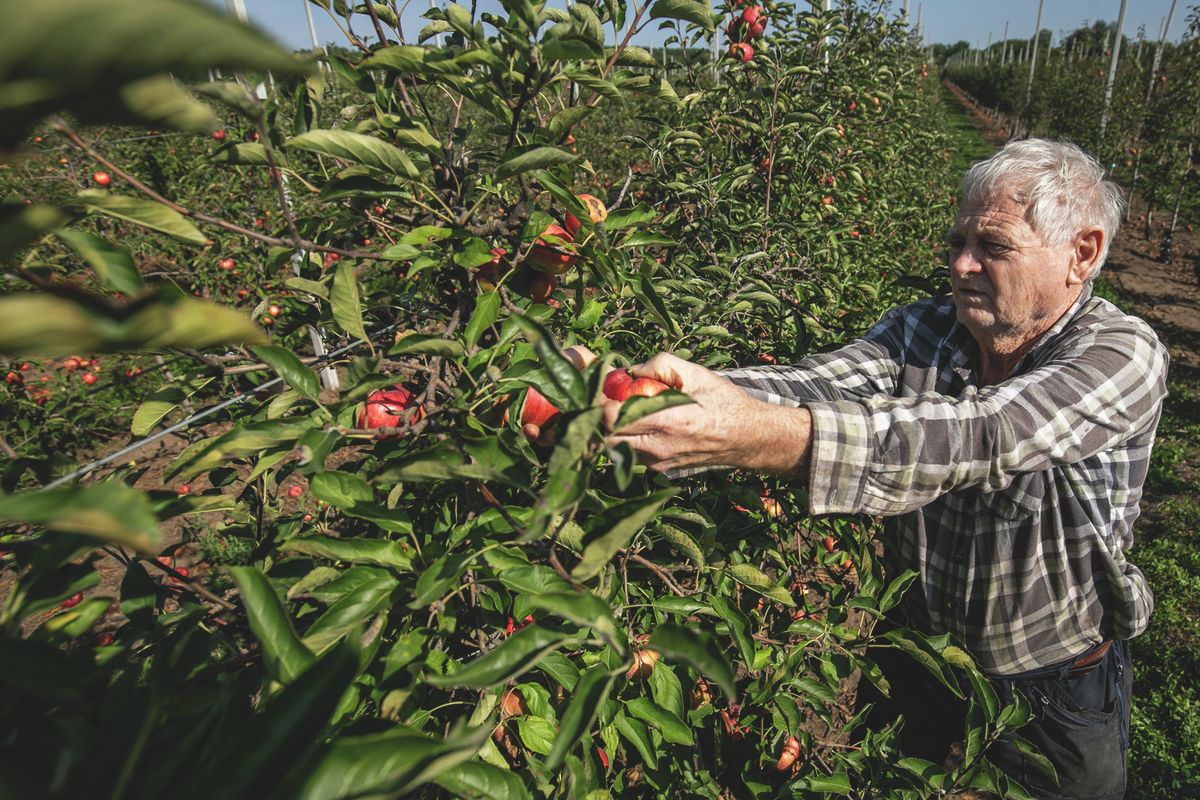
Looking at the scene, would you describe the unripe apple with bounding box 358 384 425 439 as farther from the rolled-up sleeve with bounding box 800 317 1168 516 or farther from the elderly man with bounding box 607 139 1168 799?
the rolled-up sleeve with bounding box 800 317 1168 516

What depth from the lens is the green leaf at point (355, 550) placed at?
785 millimetres

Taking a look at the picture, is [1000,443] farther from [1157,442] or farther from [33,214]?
[1157,442]

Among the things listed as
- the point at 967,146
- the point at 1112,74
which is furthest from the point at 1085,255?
the point at 967,146

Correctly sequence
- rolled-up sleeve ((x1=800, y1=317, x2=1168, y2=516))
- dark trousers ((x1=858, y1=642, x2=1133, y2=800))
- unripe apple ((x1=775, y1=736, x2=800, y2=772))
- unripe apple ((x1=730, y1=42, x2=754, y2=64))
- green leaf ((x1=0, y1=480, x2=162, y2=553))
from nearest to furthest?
green leaf ((x1=0, y1=480, x2=162, y2=553)) < rolled-up sleeve ((x1=800, y1=317, x2=1168, y2=516)) < dark trousers ((x1=858, y1=642, x2=1133, y2=800)) < unripe apple ((x1=775, y1=736, x2=800, y2=772)) < unripe apple ((x1=730, y1=42, x2=754, y2=64))

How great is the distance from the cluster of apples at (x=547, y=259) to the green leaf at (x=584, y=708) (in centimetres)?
62

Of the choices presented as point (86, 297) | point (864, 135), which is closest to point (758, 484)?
point (86, 297)

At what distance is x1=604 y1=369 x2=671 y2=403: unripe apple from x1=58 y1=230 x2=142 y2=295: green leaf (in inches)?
24.7

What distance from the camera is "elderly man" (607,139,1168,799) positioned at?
113 cm

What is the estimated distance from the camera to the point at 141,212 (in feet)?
2.38

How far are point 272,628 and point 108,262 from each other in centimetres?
34

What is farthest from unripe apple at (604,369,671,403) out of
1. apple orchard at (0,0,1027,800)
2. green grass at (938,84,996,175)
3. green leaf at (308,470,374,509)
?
green grass at (938,84,996,175)

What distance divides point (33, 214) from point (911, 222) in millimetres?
5205

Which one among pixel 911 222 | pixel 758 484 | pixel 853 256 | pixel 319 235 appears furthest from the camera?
pixel 911 222

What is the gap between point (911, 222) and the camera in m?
4.79
